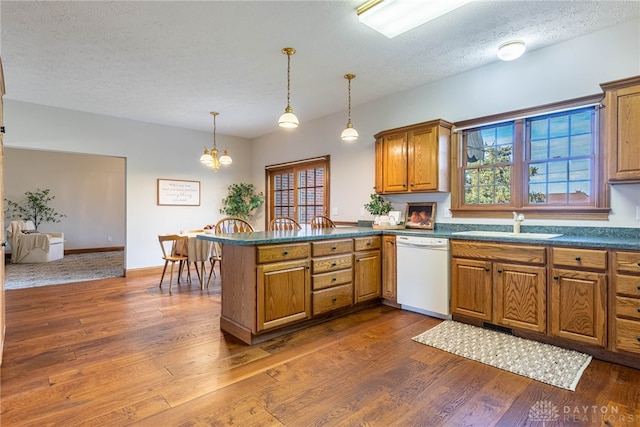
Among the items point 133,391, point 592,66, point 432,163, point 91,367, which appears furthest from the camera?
point 432,163

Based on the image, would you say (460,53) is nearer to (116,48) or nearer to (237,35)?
(237,35)

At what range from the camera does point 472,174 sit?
3758mm

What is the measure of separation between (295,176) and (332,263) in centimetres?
314

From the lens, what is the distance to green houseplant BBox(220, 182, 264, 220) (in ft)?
22.1

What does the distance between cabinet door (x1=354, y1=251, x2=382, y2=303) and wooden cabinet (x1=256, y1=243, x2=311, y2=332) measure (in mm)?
718

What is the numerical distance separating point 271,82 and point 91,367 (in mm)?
3342

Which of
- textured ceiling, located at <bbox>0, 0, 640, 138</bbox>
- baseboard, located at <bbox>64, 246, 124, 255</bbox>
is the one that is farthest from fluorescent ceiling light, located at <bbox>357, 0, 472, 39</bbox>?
baseboard, located at <bbox>64, 246, 124, 255</bbox>

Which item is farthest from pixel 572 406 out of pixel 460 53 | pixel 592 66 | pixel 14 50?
pixel 14 50

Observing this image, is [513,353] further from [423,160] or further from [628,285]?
[423,160]

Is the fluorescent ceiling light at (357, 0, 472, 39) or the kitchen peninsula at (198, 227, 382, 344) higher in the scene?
the fluorescent ceiling light at (357, 0, 472, 39)

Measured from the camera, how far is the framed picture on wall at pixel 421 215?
396 centimetres

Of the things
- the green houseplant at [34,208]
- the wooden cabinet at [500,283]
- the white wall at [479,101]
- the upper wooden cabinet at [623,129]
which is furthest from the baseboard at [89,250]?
the upper wooden cabinet at [623,129]

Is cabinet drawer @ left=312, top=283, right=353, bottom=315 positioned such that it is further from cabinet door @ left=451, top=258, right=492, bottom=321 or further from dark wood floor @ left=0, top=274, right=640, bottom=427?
cabinet door @ left=451, top=258, right=492, bottom=321

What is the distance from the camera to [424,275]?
342 centimetres
